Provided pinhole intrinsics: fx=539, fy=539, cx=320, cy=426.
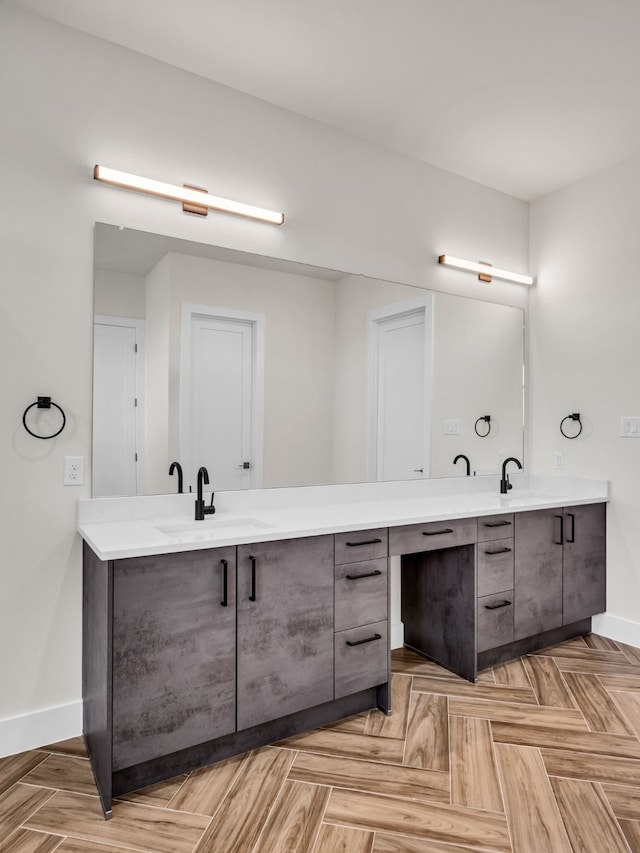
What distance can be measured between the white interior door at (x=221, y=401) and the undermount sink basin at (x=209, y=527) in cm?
23

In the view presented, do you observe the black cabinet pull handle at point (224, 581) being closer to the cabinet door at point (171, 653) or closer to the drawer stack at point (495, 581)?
the cabinet door at point (171, 653)

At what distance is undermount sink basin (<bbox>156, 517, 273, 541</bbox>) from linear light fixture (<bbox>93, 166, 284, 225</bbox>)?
4.36 feet

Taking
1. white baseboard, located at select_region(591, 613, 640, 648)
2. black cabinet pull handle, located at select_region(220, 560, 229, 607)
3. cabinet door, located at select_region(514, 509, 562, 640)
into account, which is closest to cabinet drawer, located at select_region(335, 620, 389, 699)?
black cabinet pull handle, located at select_region(220, 560, 229, 607)

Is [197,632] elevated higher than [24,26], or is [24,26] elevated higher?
[24,26]

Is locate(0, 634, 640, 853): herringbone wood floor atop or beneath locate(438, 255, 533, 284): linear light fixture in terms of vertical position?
beneath

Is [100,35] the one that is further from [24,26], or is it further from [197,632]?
[197,632]

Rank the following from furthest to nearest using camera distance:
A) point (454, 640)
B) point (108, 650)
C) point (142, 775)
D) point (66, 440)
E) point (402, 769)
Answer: point (454, 640)
point (66, 440)
point (402, 769)
point (142, 775)
point (108, 650)

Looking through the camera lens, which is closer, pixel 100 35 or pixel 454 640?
pixel 100 35

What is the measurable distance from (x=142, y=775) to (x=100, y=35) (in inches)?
107

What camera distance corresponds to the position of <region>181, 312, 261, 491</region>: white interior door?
2340 mm

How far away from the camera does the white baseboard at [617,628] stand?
3002 mm

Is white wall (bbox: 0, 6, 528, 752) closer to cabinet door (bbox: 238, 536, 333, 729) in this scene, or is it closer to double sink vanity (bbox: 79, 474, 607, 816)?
double sink vanity (bbox: 79, 474, 607, 816)

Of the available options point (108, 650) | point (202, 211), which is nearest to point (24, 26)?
point (202, 211)

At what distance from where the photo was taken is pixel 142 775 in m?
1.76
